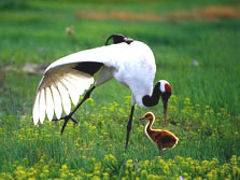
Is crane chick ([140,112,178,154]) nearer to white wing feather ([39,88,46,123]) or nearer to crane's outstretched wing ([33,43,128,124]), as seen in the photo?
crane's outstretched wing ([33,43,128,124])

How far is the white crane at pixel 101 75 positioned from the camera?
5.03 m

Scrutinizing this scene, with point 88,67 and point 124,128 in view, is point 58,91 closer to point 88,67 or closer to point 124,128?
point 88,67

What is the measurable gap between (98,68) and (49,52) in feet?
20.2

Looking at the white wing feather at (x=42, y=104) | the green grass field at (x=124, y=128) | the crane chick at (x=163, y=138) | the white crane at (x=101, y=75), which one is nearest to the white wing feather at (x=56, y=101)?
the white crane at (x=101, y=75)

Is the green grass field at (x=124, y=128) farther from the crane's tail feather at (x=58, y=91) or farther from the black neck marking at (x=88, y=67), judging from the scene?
the black neck marking at (x=88, y=67)

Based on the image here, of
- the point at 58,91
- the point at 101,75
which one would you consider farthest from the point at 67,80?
the point at 101,75

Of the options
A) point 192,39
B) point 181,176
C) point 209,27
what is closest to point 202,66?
point 192,39

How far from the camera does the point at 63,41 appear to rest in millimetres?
13641

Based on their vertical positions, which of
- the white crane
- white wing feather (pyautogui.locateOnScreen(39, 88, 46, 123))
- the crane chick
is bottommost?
the crane chick

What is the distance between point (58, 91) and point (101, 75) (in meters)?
0.55

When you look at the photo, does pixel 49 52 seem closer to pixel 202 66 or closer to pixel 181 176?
pixel 202 66

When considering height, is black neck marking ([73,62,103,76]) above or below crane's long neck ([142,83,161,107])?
above

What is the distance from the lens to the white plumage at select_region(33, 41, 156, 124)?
16.5 feet

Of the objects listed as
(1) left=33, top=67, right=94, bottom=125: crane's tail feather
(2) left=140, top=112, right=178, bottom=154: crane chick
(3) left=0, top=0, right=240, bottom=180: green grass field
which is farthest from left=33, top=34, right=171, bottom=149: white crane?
(3) left=0, top=0, right=240, bottom=180: green grass field
